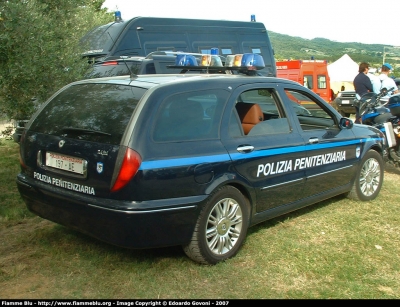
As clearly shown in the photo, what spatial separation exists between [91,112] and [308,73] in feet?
57.4

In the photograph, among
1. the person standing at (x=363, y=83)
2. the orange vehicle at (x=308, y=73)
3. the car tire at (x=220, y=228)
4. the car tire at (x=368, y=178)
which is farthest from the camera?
the orange vehicle at (x=308, y=73)

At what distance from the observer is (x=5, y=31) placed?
5551mm

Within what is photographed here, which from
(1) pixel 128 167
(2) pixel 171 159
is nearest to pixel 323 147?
(2) pixel 171 159

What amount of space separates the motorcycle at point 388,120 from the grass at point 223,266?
2529mm

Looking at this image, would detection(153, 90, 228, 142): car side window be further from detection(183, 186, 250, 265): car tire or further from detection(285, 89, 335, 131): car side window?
detection(285, 89, 335, 131): car side window

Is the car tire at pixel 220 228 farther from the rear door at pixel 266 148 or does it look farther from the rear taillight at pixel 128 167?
the rear taillight at pixel 128 167

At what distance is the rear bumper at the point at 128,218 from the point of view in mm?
3719

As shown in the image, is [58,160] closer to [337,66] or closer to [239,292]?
[239,292]

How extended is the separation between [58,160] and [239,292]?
1.76 meters

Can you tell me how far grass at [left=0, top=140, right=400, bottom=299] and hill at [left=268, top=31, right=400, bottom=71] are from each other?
40264 mm

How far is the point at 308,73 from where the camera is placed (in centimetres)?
2061

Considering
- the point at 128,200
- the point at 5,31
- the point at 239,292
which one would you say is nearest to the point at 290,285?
the point at 239,292

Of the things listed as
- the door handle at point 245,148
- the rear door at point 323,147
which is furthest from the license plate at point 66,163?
the rear door at point 323,147

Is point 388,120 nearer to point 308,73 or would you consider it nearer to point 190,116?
point 190,116
